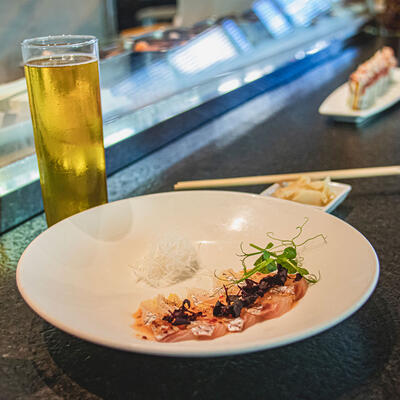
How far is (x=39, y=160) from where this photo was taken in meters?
0.82

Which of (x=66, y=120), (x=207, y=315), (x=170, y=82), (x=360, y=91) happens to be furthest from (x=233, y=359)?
(x=360, y=91)

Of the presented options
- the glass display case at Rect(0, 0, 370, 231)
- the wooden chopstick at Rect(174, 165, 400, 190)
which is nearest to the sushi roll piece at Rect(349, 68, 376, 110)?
the glass display case at Rect(0, 0, 370, 231)

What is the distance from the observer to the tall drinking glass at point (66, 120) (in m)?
0.76

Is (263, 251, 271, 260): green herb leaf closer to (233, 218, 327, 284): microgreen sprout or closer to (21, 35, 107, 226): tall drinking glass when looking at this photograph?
(233, 218, 327, 284): microgreen sprout

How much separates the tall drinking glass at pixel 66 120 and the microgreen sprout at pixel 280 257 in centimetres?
28

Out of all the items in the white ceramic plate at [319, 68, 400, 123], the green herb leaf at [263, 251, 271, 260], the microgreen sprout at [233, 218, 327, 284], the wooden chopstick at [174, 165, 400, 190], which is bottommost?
the white ceramic plate at [319, 68, 400, 123]

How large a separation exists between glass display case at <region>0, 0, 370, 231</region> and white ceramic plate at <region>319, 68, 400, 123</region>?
306 millimetres

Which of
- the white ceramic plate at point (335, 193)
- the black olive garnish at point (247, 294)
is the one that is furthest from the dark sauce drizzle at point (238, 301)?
the white ceramic plate at point (335, 193)

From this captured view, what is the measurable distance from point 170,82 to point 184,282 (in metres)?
0.93

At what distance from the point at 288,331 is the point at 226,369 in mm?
108

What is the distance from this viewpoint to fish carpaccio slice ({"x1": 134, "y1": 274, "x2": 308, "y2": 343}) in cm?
56

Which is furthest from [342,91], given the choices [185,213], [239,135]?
[185,213]

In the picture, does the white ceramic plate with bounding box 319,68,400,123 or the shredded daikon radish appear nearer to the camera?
the shredded daikon radish

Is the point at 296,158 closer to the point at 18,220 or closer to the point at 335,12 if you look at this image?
the point at 18,220
